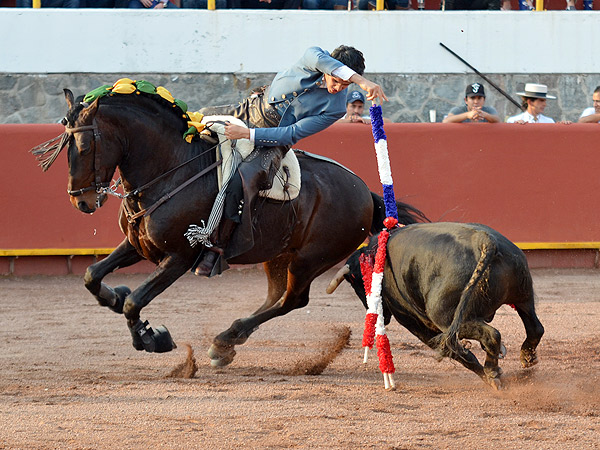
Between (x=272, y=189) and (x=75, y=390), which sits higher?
(x=272, y=189)

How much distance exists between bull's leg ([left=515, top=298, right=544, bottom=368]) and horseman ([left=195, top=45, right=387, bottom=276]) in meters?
1.64

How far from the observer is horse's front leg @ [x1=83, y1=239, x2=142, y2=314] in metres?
5.95

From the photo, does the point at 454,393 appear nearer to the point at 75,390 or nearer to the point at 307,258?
the point at 307,258

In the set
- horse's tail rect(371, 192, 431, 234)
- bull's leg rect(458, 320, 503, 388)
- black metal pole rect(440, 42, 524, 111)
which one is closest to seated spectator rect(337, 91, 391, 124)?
A: black metal pole rect(440, 42, 524, 111)

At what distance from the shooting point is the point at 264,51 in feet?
38.4

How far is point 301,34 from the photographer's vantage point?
11688 mm

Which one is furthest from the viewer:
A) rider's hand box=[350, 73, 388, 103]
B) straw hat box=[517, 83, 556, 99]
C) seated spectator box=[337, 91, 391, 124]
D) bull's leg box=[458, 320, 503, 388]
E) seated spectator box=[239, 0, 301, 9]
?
seated spectator box=[239, 0, 301, 9]

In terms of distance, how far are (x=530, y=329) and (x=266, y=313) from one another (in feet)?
6.19

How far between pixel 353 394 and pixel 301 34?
7.03 meters

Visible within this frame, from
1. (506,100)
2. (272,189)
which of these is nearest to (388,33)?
(506,100)

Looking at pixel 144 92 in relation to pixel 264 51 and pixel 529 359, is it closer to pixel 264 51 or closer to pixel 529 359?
pixel 529 359

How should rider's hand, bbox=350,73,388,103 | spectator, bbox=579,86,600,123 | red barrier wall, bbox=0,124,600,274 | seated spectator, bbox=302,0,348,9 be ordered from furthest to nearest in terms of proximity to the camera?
1. seated spectator, bbox=302,0,348,9
2. spectator, bbox=579,86,600,123
3. red barrier wall, bbox=0,124,600,274
4. rider's hand, bbox=350,73,388,103

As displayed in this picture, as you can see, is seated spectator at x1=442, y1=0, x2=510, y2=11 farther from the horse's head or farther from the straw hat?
the horse's head

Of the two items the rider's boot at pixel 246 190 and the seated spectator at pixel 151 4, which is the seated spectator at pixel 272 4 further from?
the rider's boot at pixel 246 190
